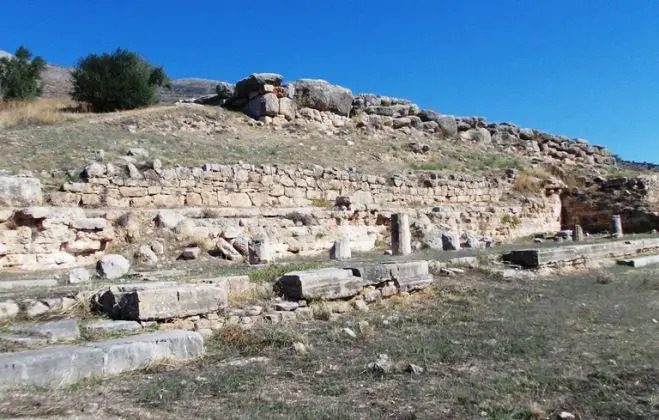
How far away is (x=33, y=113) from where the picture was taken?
55.9 ft

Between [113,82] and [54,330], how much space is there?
1776cm

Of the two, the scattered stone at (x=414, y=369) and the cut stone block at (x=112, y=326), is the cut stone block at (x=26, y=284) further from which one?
the scattered stone at (x=414, y=369)

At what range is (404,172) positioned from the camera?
1744 cm

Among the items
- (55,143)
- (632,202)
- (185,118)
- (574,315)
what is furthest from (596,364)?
(632,202)

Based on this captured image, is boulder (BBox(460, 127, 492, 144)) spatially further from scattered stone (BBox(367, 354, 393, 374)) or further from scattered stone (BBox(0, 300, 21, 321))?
scattered stone (BBox(0, 300, 21, 321))

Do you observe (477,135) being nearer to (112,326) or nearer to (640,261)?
(640,261)

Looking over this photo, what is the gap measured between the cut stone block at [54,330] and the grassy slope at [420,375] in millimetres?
870

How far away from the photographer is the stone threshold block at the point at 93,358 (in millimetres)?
3521

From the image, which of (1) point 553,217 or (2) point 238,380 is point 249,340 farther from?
(1) point 553,217

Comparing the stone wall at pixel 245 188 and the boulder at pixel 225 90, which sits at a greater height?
the boulder at pixel 225 90

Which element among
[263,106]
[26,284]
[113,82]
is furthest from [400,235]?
[113,82]

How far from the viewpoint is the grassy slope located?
3299 mm

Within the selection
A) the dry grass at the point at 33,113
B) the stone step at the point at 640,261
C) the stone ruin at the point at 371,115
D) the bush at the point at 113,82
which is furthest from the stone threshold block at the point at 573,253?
the bush at the point at 113,82


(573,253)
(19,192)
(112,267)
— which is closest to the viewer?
(112,267)
